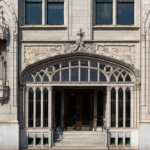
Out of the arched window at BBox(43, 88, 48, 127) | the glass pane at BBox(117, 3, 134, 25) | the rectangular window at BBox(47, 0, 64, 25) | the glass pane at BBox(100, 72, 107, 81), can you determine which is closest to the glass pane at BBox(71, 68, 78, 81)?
the glass pane at BBox(100, 72, 107, 81)

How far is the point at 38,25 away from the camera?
14.5 meters

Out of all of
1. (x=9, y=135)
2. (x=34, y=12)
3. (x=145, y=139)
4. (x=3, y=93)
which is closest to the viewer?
(x=3, y=93)

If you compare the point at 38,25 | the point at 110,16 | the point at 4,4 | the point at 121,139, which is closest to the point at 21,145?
the point at 121,139

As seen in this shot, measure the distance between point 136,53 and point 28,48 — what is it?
5.96 meters

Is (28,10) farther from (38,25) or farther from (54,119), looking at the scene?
(54,119)

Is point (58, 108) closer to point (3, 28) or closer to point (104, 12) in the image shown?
point (3, 28)

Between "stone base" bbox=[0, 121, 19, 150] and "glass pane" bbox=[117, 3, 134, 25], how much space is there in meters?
8.25

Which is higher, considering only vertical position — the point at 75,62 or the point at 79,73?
the point at 75,62

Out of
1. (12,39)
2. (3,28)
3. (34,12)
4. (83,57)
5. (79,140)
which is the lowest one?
(79,140)

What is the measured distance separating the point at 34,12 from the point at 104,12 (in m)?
3.94

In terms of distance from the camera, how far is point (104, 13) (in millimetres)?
14797

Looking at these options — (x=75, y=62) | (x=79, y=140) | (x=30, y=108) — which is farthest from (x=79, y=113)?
(x=75, y=62)

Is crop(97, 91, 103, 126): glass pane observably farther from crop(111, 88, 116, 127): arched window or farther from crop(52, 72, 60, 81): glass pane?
crop(52, 72, 60, 81): glass pane

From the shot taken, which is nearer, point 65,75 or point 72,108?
point 65,75
